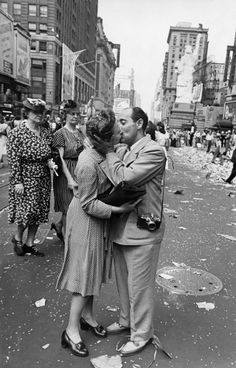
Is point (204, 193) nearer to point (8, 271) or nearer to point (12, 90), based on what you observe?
point (8, 271)

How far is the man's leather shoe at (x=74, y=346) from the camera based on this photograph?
9.45ft

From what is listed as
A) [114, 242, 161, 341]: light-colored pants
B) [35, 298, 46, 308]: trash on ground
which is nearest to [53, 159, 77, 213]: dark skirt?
[35, 298, 46, 308]: trash on ground

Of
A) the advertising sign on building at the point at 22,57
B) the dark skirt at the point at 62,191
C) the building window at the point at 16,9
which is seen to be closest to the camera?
the dark skirt at the point at 62,191

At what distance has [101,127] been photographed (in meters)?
2.53

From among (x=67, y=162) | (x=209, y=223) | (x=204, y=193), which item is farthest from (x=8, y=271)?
(x=204, y=193)

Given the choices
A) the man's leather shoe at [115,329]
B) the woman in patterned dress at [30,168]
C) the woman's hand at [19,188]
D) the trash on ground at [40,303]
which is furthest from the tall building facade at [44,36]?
the man's leather shoe at [115,329]

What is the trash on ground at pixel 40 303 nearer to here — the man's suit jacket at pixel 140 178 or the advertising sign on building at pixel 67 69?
the man's suit jacket at pixel 140 178

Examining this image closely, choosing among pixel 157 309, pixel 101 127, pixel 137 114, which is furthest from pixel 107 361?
pixel 137 114

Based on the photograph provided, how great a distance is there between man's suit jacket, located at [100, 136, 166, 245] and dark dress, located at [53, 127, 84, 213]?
1.92 meters

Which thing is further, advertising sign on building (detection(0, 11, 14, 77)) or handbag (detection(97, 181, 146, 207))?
advertising sign on building (detection(0, 11, 14, 77))

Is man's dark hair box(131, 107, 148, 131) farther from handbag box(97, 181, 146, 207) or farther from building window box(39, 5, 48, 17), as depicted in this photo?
building window box(39, 5, 48, 17)

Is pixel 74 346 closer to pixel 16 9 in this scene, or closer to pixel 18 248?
pixel 18 248

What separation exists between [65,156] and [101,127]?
233cm

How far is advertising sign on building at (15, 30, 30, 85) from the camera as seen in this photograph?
170 feet
